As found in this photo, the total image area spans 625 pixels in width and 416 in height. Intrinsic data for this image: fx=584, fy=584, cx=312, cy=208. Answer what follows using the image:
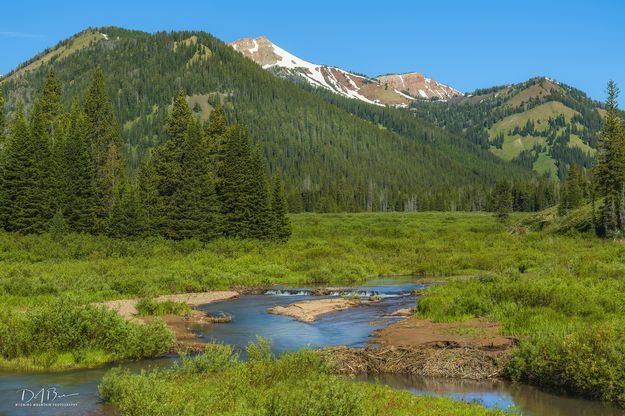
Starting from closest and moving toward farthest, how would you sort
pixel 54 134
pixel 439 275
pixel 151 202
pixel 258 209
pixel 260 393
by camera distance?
pixel 260 393 < pixel 439 275 < pixel 151 202 < pixel 258 209 < pixel 54 134

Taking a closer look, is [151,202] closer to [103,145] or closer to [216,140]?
[103,145]

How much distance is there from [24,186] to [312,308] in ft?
131

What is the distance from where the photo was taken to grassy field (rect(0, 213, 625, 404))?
60.5ft

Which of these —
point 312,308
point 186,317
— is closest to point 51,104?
point 186,317

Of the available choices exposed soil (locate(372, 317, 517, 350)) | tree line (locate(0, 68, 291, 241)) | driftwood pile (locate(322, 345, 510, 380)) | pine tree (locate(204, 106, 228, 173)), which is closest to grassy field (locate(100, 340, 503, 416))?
driftwood pile (locate(322, 345, 510, 380))

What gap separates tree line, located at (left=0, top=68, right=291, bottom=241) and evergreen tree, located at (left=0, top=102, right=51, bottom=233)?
98mm

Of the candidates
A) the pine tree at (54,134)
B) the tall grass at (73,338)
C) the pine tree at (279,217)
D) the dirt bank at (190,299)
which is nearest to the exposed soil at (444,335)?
the tall grass at (73,338)

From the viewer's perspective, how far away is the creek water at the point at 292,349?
1619cm

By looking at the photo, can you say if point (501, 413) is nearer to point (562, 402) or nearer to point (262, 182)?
point (562, 402)

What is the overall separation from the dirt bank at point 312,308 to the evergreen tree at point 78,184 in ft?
115

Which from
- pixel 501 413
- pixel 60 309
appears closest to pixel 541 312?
pixel 501 413

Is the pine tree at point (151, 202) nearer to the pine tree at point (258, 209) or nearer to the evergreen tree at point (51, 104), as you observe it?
the pine tree at point (258, 209)

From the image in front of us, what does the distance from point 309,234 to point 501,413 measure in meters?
77.4

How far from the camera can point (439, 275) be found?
183 ft
